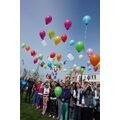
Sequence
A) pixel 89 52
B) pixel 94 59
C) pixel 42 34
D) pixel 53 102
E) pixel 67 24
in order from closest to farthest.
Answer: pixel 94 59 < pixel 89 52 < pixel 67 24 < pixel 42 34 < pixel 53 102

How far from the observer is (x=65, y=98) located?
5961 millimetres

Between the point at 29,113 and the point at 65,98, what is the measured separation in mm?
599

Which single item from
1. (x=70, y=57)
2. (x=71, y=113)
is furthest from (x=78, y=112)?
(x=70, y=57)

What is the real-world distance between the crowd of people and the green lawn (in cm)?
8

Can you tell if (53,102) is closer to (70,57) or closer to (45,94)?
(45,94)

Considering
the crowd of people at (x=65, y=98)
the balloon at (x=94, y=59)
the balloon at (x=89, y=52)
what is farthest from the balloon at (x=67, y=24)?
the crowd of people at (x=65, y=98)

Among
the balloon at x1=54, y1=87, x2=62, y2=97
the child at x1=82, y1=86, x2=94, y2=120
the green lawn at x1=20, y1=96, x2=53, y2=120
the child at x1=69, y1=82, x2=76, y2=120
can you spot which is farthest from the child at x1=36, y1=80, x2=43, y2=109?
the child at x1=82, y1=86, x2=94, y2=120
